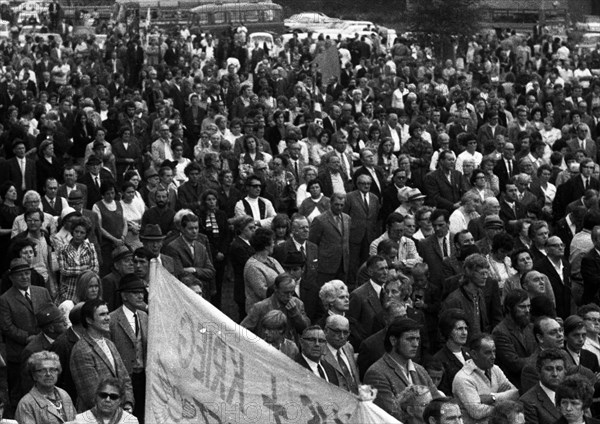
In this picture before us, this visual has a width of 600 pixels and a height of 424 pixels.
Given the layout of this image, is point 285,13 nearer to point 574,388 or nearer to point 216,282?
point 216,282

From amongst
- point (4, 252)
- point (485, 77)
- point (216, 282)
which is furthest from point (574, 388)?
point (485, 77)

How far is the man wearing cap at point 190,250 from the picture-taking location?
592 inches

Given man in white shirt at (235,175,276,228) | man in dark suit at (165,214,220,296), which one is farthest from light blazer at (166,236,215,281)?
man in white shirt at (235,175,276,228)

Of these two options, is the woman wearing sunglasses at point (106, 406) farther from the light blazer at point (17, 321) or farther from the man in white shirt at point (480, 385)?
the light blazer at point (17, 321)

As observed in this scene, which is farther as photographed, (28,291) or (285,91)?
(285,91)

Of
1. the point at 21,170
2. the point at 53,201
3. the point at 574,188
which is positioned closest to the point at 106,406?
the point at 53,201

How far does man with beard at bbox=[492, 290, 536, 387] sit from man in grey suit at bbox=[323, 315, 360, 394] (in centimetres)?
136

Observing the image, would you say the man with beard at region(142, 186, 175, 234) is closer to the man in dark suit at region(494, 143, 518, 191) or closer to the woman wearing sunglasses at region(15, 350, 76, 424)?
the man in dark suit at region(494, 143, 518, 191)

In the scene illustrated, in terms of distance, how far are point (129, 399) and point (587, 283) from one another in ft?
18.5

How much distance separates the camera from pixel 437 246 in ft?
51.2

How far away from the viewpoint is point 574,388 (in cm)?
1052

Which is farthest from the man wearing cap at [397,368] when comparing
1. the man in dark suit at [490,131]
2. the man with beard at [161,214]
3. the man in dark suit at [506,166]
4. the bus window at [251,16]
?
the bus window at [251,16]

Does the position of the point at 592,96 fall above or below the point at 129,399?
below

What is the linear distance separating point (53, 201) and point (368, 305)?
4.99 m
